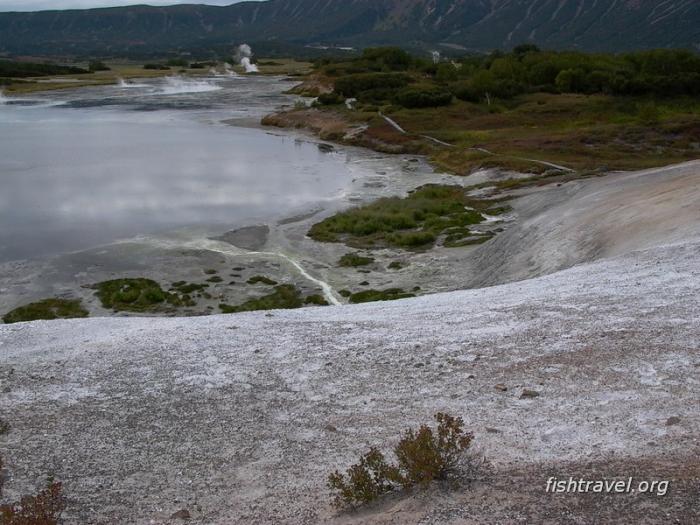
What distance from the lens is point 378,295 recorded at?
23500 mm

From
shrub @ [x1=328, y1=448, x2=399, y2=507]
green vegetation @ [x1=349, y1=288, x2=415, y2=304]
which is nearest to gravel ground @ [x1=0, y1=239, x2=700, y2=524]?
shrub @ [x1=328, y1=448, x2=399, y2=507]

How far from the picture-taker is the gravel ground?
305 inches

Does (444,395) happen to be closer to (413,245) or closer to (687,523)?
(687,523)

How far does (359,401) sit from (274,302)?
1376 centimetres

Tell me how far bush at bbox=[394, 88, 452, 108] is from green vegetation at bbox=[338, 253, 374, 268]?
4680 cm

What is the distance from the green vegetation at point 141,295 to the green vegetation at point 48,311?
91 centimetres

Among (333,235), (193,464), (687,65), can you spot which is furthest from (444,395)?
(687,65)

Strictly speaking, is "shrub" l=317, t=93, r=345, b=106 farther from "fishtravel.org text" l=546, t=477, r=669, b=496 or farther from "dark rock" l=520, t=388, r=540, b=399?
"fishtravel.org text" l=546, t=477, r=669, b=496

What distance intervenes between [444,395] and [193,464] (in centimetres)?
357

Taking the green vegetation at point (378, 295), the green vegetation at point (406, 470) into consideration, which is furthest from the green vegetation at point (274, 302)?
the green vegetation at point (406, 470)

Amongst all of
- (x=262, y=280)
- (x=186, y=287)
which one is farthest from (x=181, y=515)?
(x=262, y=280)

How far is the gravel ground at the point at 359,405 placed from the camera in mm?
7758

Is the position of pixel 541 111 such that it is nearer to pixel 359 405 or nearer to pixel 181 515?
pixel 359 405

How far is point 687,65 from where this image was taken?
75250 millimetres
